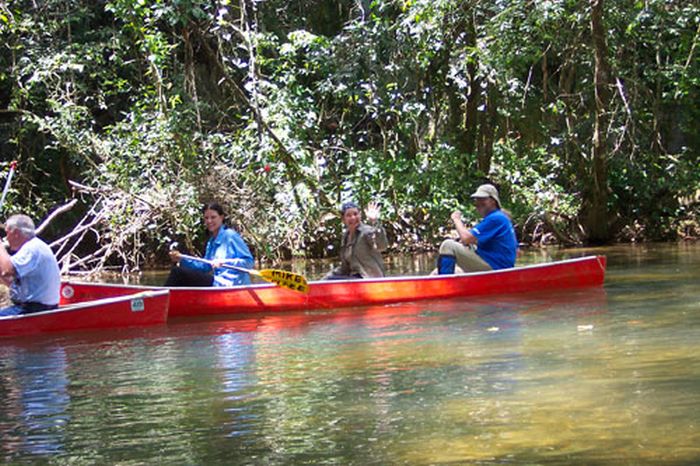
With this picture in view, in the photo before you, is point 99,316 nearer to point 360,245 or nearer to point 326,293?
point 326,293

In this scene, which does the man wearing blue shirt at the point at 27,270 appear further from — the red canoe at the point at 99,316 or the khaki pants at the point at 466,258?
the khaki pants at the point at 466,258

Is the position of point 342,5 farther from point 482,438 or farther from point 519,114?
point 482,438

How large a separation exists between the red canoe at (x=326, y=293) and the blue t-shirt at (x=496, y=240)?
0.20m

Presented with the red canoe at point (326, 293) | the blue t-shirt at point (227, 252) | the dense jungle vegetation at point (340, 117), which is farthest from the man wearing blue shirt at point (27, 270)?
the dense jungle vegetation at point (340, 117)

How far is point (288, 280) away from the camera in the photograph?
388 inches

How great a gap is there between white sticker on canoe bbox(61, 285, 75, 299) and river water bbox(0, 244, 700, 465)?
1.17 meters

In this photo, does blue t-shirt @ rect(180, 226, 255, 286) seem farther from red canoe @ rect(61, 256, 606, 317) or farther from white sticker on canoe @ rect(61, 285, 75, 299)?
white sticker on canoe @ rect(61, 285, 75, 299)

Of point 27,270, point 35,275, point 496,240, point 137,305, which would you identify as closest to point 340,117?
point 496,240

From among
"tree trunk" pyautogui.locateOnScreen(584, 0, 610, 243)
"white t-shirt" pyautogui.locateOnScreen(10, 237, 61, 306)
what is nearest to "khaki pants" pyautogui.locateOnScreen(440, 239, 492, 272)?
"white t-shirt" pyautogui.locateOnScreen(10, 237, 61, 306)

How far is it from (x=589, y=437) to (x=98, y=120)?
46.0ft

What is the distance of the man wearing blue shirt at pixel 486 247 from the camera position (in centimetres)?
1000

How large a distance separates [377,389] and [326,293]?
4.21 meters

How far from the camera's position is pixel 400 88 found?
16.4m

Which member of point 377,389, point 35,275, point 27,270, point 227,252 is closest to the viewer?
point 377,389
